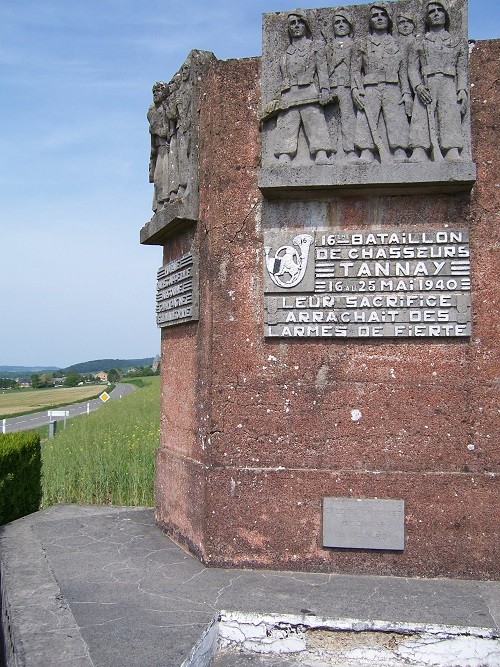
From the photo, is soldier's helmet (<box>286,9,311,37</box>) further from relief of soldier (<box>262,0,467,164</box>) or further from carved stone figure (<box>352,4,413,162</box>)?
carved stone figure (<box>352,4,413,162</box>)

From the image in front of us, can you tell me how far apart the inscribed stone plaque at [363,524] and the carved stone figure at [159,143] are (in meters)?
2.79

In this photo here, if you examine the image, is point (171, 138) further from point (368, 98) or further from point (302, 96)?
point (368, 98)

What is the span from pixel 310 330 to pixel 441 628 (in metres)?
1.98

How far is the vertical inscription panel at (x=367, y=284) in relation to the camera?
4.45m

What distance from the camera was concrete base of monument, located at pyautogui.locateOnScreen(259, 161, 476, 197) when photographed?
436cm

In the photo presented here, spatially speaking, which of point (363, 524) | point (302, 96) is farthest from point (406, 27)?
point (363, 524)

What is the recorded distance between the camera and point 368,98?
4500mm

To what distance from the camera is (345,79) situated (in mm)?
4543

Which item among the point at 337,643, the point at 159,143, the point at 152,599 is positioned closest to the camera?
the point at 337,643

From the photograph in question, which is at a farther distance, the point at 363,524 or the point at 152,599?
the point at 363,524

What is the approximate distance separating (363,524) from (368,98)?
9.34 feet

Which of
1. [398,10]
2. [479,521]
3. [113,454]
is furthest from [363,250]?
[113,454]

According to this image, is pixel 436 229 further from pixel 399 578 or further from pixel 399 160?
pixel 399 578

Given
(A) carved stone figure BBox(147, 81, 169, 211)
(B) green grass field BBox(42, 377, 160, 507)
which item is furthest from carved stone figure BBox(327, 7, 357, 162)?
(B) green grass field BBox(42, 377, 160, 507)
